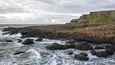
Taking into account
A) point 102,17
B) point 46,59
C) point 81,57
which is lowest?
point 46,59

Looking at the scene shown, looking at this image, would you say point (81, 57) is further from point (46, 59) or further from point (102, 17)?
point (102, 17)

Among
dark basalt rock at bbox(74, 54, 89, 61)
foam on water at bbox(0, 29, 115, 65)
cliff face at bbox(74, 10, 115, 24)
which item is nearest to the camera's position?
foam on water at bbox(0, 29, 115, 65)

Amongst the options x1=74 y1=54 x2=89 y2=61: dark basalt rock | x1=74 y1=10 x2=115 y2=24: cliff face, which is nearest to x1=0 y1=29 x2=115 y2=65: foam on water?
x1=74 y1=54 x2=89 y2=61: dark basalt rock

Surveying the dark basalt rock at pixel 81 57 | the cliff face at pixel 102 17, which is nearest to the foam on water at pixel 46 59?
the dark basalt rock at pixel 81 57

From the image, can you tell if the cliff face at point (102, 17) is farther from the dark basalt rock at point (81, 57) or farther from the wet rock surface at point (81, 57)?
the dark basalt rock at point (81, 57)

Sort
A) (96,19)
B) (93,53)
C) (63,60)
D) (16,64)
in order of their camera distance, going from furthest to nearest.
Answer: (96,19) < (93,53) < (63,60) < (16,64)

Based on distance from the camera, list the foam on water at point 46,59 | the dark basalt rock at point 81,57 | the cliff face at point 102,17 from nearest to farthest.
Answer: the foam on water at point 46,59, the dark basalt rock at point 81,57, the cliff face at point 102,17

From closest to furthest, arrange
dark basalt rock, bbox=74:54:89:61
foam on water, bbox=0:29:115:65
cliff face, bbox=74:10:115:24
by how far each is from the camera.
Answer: foam on water, bbox=0:29:115:65
dark basalt rock, bbox=74:54:89:61
cliff face, bbox=74:10:115:24

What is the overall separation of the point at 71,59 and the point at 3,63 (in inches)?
304

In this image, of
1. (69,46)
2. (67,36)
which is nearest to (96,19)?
(67,36)

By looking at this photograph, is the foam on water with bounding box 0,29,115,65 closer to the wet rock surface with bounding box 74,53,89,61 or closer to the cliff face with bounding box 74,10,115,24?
the wet rock surface with bounding box 74,53,89,61

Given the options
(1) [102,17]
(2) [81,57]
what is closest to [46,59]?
(2) [81,57]

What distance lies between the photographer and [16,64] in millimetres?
28609

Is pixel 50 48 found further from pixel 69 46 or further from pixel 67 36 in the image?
pixel 67 36
